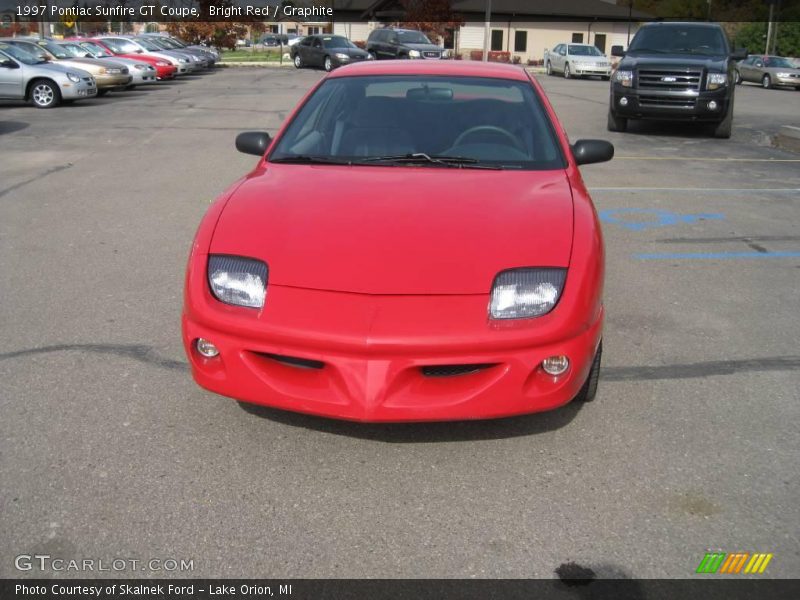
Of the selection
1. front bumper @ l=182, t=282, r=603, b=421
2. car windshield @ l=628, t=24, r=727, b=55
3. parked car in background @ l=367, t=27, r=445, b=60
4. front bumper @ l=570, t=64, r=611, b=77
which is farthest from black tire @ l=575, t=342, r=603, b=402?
front bumper @ l=570, t=64, r=611, b=77

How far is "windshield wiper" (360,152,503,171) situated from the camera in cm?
444

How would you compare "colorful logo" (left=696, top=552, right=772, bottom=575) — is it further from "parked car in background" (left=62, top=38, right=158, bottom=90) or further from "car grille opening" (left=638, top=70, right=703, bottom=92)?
"parked car in background" (left=62, top=38, right=158, bottom=90)

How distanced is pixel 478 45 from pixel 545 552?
57284 millimetres

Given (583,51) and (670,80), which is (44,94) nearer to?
(670,80)

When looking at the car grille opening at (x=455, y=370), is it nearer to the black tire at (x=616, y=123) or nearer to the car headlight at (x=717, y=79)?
the car headlight at (x=717, y=79)

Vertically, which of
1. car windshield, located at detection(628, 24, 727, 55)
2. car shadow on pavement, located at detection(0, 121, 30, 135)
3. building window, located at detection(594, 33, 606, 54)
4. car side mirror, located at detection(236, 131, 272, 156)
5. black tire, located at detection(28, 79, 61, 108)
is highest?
building window, located at detection(594, 33, 606, 54)


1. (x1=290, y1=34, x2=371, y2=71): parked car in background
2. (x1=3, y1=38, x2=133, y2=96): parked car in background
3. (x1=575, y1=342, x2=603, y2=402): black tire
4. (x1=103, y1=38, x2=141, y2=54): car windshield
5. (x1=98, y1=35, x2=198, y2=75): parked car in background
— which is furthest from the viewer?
(x1=290, y1=34, x2=371, y2=71): parked car in background

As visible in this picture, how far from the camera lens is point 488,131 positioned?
473 centimetres

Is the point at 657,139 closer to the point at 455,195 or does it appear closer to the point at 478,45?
the point at 455,195

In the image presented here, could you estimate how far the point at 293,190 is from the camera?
407 centimetres

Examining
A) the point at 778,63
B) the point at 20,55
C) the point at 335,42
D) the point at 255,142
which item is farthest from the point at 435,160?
the point at 335,42

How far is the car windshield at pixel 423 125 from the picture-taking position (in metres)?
4.56

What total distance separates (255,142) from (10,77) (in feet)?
53.7

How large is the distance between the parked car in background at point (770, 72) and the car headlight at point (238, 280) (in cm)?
3307
